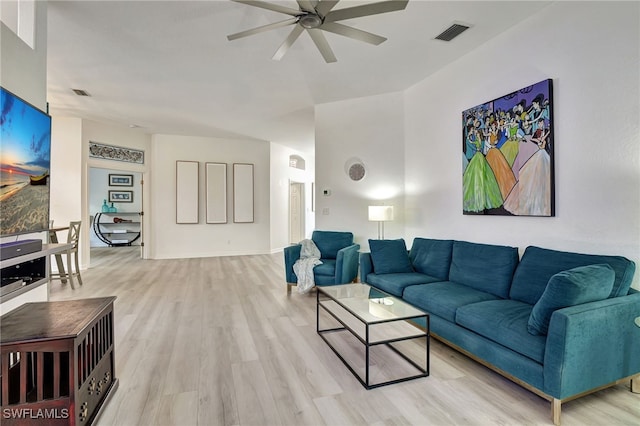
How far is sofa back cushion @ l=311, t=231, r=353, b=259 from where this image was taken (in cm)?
478

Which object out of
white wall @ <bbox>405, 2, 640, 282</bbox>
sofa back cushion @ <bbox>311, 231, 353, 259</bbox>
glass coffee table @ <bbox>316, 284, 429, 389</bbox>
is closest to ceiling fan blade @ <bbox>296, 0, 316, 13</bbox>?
white wall @ <bbox>405, 2, 640, 282</bbox>

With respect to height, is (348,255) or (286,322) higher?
(348,255)

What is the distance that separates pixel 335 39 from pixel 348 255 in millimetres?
2511

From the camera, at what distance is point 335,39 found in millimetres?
3182

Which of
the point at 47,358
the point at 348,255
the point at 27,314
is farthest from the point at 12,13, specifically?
the point at 348,255

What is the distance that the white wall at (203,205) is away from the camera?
727 centimetres

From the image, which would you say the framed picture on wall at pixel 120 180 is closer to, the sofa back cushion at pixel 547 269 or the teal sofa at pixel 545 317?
the teal sofa at pixel 545 317

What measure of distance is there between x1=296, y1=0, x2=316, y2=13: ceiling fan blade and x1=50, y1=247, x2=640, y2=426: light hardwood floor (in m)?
2.59

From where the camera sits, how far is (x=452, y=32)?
3.07 meters

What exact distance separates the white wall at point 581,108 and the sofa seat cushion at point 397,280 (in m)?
0.76

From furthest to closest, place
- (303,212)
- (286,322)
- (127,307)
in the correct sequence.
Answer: (303,212), (127,307), (286,322)

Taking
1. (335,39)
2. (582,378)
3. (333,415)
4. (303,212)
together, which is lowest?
(333,415)

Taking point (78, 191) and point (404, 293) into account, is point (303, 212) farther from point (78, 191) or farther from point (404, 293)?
point (404, 293)

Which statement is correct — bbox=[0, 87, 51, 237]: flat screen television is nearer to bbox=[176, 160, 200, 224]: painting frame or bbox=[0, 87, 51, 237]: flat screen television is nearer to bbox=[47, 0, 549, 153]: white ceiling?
bbox=[47, 0, 549, 153]: white ceiling
